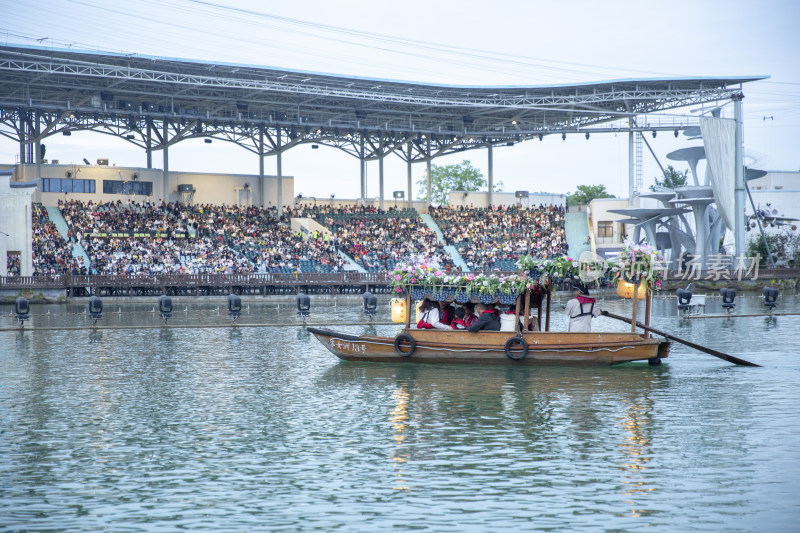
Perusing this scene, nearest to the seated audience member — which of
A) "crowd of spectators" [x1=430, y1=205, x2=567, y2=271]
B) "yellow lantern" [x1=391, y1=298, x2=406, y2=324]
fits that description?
"yellow lantern" [x1=391, y1=298, x2=406, y2=324]

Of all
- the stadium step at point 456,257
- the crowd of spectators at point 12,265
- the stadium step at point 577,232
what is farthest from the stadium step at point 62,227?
the stadium step at point 577,232

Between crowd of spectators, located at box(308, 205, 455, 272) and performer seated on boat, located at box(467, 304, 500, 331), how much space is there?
34.0 m

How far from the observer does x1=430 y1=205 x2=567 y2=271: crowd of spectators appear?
58.6 meters

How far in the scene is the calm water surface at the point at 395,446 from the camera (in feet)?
32.8

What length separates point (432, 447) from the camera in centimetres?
1305

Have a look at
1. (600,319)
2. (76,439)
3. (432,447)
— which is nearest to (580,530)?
(432,447)

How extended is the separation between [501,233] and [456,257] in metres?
5.45

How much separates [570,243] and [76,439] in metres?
52.2

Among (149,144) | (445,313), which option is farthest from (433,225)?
(445,313)

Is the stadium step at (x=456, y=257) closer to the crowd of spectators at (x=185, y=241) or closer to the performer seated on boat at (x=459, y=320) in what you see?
the crowd of spectators at (x=185, y=241)

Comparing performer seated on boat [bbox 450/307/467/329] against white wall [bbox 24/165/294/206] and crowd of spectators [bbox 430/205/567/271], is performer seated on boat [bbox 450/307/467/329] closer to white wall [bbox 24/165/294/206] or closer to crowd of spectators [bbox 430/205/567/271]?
crowd of spectators [bbox 430/205/567/271]

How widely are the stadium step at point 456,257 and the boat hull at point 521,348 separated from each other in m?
35.0

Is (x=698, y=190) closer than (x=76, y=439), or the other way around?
(x=76, y=439)

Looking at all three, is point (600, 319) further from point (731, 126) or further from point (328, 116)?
point (328, 116)
